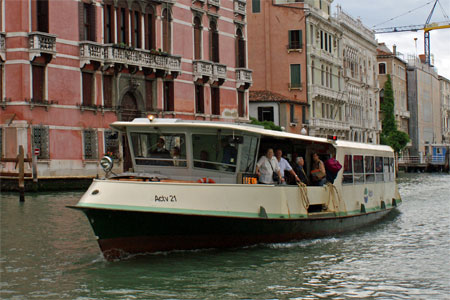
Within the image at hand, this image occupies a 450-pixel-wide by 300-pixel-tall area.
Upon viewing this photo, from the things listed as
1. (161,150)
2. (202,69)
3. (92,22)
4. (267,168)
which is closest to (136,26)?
(92,22)

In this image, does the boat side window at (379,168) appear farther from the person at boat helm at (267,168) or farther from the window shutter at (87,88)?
the window shutter at (87,88)

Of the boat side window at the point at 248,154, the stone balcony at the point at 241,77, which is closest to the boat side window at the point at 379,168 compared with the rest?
the boat side window at the point at 248,154

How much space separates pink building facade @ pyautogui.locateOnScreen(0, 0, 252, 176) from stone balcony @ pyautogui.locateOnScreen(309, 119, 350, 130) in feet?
45.7

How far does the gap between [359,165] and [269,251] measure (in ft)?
18.9

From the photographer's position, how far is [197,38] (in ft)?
129

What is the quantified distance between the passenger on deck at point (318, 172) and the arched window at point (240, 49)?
27.3 metres

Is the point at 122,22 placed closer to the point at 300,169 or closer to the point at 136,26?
the point at 136,26

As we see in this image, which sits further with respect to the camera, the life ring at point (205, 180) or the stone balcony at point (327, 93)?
the stone balcony at point (327, 93)

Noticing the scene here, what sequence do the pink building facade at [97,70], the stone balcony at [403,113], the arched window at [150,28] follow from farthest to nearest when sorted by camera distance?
1. the stone balcony at [403,113]
2. the arched window at [150,28]
3. the pink building facade at [97,70]

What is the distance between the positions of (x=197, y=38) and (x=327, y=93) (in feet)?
66.3

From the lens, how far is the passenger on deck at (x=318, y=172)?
1639cm

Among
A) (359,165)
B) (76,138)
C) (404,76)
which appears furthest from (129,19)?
(404,76)

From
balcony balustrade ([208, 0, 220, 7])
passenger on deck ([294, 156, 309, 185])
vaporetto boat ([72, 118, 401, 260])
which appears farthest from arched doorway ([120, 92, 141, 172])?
passenger on deck ([294, 156, 309, 185])

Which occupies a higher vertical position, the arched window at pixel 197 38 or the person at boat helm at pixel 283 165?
the arched window at pixel 197 38
